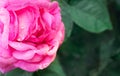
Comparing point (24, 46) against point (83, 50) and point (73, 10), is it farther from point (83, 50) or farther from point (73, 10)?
point (83, 50)

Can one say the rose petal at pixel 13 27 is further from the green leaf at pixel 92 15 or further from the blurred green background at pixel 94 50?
the blurred green background at pixel 94 50

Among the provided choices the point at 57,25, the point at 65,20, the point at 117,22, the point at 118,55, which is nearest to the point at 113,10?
the point at 117,22

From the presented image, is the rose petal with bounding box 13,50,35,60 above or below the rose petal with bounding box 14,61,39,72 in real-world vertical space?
above

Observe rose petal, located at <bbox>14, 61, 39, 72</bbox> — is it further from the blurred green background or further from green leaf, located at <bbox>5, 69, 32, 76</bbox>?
the blurred green background

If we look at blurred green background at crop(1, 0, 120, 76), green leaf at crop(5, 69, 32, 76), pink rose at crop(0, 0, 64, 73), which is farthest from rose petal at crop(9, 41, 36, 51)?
blurred green background at crop(1, 0, 120, 76)

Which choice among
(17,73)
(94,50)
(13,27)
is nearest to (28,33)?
(13,27)

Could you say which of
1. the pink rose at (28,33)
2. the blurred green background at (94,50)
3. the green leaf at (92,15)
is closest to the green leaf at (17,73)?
the pink rose at (28,33)
